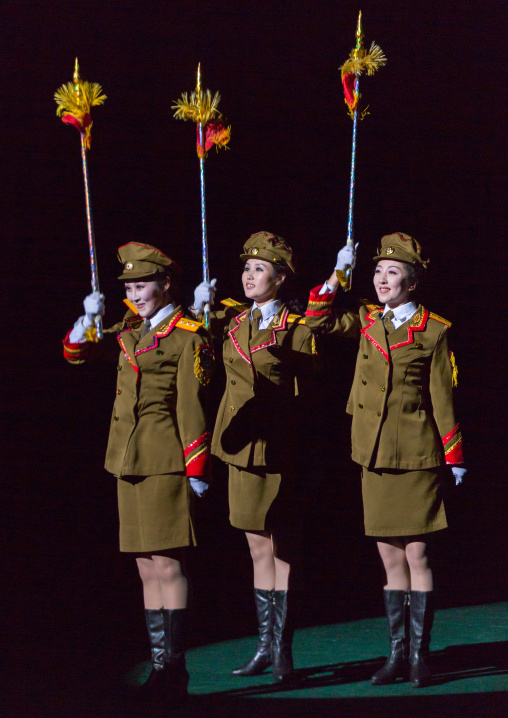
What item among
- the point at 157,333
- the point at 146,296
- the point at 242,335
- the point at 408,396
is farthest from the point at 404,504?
the point at 146,296

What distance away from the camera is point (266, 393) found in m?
4.52

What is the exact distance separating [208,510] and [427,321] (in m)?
1.77

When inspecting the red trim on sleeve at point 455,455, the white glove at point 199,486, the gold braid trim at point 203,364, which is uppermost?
the gold braid trim at point 203,364

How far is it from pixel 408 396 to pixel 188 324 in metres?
0.86

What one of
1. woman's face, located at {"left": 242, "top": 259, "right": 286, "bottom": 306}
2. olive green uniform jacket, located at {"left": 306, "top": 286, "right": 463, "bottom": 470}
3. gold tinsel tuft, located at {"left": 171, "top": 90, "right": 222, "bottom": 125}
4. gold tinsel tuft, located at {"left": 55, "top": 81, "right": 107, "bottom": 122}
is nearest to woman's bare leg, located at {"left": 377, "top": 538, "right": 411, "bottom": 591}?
olive green uniform jacket, located at {"left": 306, "top": 286, "right": 463, "bottom": 470}

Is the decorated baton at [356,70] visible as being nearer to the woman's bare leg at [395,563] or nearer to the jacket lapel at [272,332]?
the jacket lapel at [272,332]

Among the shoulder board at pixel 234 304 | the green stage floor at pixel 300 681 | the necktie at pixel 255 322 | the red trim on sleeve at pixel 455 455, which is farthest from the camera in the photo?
the shoulder board at pixel 234 304

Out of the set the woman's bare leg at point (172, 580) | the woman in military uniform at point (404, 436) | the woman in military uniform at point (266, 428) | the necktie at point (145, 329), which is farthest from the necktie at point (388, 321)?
the woman's bare leg at point (172, 580)

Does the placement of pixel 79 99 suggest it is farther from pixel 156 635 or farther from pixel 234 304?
pixel 156 635

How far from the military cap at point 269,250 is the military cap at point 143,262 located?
433 mm

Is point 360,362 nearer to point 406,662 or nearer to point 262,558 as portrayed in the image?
point 262,558

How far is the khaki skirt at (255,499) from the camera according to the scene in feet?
14.7

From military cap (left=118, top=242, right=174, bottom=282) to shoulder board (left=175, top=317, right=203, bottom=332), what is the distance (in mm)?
190

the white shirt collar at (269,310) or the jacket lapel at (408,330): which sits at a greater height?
the white shirt collar at (269,310)
